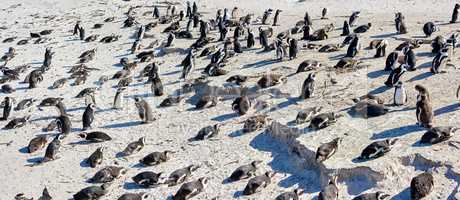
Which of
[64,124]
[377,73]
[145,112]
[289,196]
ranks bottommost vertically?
[289,196]

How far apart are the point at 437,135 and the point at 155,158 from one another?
5.91 meters

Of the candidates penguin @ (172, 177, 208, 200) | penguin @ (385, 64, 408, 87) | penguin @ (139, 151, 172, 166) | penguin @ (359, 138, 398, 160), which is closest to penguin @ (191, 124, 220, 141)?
penguin @ (139, 151, 172, 166)

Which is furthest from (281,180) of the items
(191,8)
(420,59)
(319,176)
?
(191,8)

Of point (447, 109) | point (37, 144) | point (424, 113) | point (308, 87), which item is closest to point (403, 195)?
point (424, 113)

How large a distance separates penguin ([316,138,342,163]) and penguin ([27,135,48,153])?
732 centimetres

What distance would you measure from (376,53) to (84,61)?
11.2 metres

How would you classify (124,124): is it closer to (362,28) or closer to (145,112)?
(145,112)

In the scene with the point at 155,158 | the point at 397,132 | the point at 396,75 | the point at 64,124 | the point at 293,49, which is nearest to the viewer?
the point at 397,132

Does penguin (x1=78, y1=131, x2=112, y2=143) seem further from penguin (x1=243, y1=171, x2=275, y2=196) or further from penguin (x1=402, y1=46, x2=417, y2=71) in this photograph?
penguin (x1=402, y1=46, x2=417, y2=71)

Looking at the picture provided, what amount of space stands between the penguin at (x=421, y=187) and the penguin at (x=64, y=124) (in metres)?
9.47

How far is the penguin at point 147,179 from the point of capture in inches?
528

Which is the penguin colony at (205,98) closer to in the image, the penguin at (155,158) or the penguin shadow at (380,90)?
the penguin at (155,158)

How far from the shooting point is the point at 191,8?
34.7 meters

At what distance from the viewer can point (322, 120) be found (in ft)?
46.7
